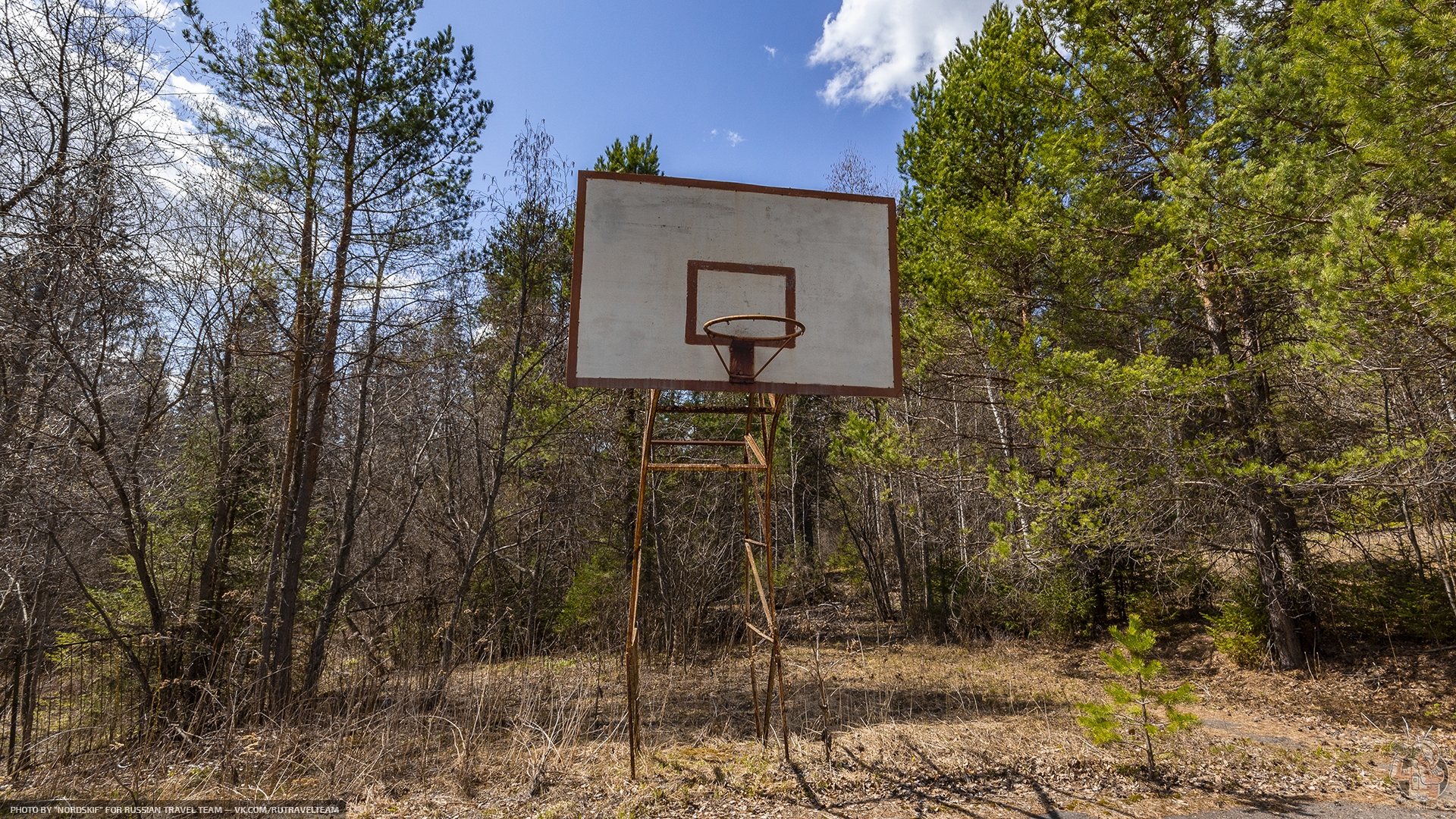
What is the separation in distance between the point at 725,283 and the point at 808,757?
463 cm

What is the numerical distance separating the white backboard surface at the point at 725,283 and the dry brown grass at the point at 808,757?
11.6 feet

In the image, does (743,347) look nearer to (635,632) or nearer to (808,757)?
(635,632)

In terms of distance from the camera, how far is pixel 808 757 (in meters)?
6.27

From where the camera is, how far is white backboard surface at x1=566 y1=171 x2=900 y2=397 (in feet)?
18.0

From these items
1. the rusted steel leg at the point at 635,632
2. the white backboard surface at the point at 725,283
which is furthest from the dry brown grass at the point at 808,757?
the white backboard surface at the point at 725,283

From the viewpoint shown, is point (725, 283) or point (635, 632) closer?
point (635, 632)

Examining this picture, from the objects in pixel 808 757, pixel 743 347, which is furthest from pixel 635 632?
pixel 743 347

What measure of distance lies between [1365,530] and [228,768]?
1245 cm

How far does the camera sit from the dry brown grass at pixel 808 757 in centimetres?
542

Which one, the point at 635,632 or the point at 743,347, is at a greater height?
the point at 743,347

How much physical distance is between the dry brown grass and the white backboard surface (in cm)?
354

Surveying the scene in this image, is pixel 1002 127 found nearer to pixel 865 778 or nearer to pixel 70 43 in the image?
pixel 865 778

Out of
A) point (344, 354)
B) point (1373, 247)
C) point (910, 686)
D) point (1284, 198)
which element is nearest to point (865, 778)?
point (910, 686)

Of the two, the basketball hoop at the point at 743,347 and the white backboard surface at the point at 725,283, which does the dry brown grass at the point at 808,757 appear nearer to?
the white backboard surface at the point at 725,283
